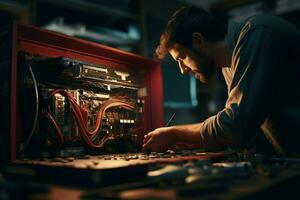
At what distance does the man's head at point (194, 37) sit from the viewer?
117 centimetres

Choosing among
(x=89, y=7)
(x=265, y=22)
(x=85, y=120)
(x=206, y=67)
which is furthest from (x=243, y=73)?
(x=89, y=7)

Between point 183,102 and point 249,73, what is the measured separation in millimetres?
1819

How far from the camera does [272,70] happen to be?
0.92 m

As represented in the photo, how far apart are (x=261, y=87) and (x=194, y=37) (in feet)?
1.24

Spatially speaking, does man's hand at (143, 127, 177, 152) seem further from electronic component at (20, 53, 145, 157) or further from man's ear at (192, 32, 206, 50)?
man's ear at (192, 32, 206, 50)

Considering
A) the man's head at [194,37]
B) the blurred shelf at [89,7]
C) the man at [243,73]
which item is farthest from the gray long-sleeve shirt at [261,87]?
the blurred shelf at [89,7]

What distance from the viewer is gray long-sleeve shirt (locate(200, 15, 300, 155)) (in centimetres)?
89

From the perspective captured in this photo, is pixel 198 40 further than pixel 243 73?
Yes

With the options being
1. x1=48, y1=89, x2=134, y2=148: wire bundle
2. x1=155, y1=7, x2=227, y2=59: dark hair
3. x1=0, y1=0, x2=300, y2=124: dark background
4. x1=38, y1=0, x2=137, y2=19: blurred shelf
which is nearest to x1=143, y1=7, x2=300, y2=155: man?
x1=155, y1=7, x2=227, y2=59: dark hair

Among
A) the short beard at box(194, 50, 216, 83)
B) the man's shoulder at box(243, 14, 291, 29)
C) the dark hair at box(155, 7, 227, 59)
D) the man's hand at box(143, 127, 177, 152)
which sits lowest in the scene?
the man's hand at box(143, 127, 177, 152)

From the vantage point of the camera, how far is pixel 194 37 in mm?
1175

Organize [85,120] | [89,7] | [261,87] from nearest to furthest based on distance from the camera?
[261,87], [85,120], [89,7]

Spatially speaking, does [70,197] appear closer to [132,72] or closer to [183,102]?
[132,72]

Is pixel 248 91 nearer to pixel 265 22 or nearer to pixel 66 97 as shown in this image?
pixel 265 22
